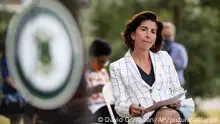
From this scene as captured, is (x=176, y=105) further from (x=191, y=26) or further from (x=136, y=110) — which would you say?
(x=191, y=26)

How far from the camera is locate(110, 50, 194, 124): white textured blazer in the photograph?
8.96 ft

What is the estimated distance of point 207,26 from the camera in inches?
140

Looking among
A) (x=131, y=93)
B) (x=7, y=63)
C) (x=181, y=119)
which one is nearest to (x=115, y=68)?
(x=131, y=93)

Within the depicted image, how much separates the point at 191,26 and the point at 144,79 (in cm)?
92

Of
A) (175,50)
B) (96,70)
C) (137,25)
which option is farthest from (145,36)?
(96,70)

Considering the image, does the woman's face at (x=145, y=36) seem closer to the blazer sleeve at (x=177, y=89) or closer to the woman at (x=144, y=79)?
the woman at (x=144, y=79)

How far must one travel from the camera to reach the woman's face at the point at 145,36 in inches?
111

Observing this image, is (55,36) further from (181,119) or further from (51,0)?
(181,119)

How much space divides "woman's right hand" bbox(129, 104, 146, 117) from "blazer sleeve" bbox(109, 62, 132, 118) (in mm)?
28

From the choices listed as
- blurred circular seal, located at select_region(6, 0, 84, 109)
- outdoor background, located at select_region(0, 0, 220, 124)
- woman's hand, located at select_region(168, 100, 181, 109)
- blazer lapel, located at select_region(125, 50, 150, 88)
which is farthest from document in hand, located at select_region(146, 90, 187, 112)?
blurred circular seal, located at select_region(6, 0, 84, 109)

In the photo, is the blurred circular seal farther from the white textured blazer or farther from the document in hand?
the document in hand

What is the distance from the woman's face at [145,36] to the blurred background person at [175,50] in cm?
20

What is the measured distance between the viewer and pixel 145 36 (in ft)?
9.25

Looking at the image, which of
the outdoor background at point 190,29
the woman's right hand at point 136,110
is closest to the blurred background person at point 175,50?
the outdoor background at point 190,29
